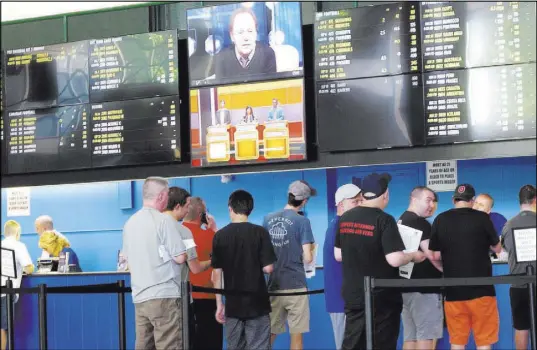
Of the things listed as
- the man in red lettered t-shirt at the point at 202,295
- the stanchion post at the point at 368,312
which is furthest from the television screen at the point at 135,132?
the stanchion post at the point at 368,312

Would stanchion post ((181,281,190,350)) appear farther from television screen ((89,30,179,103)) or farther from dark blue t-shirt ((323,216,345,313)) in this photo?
television screen ((89,30,179,103))

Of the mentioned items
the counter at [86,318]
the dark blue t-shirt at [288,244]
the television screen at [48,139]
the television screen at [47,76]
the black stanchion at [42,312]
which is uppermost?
the television screen at [47,76]

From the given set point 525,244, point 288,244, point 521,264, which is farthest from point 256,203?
point 525,244

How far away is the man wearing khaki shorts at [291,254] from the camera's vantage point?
6566 mm

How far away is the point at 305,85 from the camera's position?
312 inches

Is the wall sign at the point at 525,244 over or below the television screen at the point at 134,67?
below

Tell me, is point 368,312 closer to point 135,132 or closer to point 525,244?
point 525,244

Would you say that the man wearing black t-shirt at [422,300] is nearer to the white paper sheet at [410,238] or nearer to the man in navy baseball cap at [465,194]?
the man in navy baseball cap at [465,194]

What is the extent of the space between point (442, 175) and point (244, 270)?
437cm

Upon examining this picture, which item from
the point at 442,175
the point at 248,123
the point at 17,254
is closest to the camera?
the point at 248,123

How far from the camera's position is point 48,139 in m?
8.67

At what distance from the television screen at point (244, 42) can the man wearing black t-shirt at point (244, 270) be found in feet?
7.64

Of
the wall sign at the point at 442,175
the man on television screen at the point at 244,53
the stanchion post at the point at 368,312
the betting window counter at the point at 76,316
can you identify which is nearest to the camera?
the stanchion post at the point at 368,312

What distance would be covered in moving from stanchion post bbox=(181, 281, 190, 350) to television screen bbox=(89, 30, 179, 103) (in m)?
3.15
